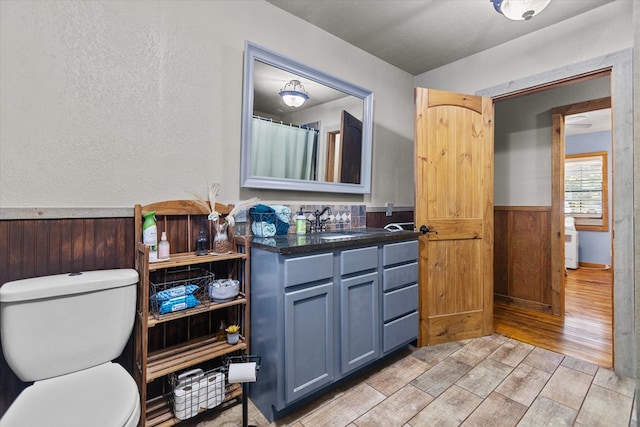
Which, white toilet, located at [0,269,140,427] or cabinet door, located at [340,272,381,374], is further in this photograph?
cabinet door, located at [340,272,381,374]

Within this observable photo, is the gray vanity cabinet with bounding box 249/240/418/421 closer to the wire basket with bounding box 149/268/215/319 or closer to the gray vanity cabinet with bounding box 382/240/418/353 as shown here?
the gray vanity cabinet with bounding box 382/240/418/353

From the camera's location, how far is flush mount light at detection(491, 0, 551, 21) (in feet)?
5.35

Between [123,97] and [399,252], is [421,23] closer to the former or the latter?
[399,252]

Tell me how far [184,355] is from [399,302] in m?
1.45

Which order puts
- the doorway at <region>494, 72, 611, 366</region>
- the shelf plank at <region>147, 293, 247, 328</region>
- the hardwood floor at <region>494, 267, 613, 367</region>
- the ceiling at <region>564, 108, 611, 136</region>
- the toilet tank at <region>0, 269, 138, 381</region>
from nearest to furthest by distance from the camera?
the toilet tank at <region>0, 269, 138, 381</region>, the shelf plank at <region>147, 293, 247, 328</region>, the hardwood floor at <region>494, 267, 613, 367</region>, the doorway at <region>494, 72, 611, 366</region>, the ceiling at <region>564, 108, 611, 136</region>

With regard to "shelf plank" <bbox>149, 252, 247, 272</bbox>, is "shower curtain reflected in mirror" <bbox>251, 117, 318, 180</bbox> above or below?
above

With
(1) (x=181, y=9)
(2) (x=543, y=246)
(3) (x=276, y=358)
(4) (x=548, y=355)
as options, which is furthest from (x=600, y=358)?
(1) (x=181, y=9)

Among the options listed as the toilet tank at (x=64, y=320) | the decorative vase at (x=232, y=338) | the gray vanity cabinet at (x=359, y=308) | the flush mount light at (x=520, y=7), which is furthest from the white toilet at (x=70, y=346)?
the flush mount light at (x=520, y=7)

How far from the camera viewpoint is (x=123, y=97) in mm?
1542

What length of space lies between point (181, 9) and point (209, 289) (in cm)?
164

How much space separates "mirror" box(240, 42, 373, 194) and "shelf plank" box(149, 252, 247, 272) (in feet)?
1.70

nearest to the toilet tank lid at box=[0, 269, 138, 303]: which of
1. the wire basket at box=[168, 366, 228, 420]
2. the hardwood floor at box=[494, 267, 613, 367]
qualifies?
the wire basket at box=[168, 366, 228, 420]

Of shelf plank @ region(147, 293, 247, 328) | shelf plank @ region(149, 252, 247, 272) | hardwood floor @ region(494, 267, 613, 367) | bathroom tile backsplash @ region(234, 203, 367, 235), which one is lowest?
hardwood floor @ region(494, 267, 613, 367)

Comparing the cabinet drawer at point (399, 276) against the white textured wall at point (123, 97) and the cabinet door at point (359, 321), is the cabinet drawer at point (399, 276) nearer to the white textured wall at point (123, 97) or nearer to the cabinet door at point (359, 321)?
the cabinet door at point (359, 321)
